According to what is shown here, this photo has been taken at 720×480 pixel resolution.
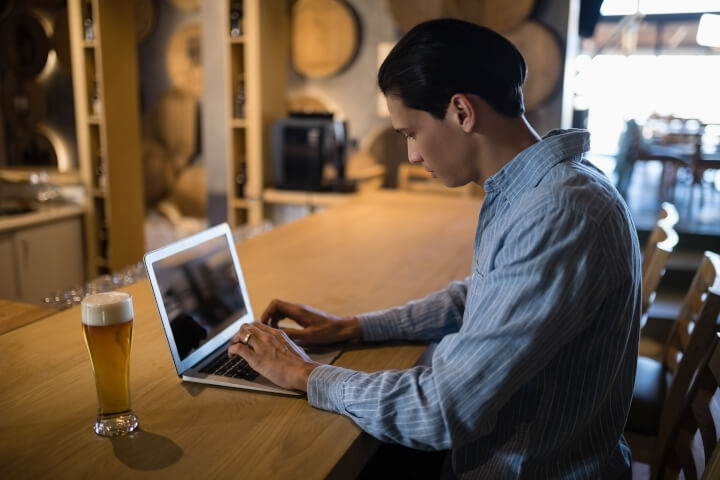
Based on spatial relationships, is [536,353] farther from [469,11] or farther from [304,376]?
[469,11]

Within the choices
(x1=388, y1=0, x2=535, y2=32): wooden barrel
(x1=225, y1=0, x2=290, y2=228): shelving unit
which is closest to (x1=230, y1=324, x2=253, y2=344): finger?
(x1=225, y1=0, x2=290, y2=228): shelving unit

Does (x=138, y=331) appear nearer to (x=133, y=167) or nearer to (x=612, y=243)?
(x=612, y=243)

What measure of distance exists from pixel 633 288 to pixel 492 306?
0.27m

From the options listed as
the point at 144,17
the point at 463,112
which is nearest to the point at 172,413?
the point at 463,112

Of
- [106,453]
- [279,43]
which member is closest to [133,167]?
[279,43]

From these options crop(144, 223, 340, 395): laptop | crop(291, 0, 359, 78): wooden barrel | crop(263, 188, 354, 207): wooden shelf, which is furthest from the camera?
crop(291, 0, 359, 78): wooden barrel

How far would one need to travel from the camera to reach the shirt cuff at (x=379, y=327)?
1.49 meters

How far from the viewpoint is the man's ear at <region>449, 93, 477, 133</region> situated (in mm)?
1127

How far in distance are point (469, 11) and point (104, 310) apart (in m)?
4.08

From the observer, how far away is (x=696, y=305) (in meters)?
1.80

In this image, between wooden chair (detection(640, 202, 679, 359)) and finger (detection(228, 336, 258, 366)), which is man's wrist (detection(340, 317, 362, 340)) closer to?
finger (detection(228, 336, 258, 366))

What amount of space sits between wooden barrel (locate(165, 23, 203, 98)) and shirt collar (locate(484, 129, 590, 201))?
18.6ft

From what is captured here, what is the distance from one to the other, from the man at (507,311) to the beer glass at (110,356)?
260 millimetres

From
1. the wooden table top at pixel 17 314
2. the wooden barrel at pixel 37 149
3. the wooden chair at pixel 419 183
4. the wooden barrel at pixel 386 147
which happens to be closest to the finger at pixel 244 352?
the wooden table top at pixel 17 314
